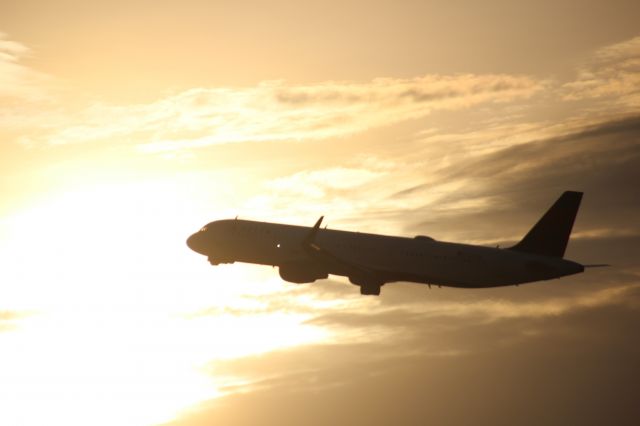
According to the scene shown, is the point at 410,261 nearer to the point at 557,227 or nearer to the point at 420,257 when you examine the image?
the point at 420,257

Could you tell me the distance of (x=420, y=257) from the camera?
73.5m

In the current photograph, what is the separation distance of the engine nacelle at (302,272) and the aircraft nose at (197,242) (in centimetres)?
1173

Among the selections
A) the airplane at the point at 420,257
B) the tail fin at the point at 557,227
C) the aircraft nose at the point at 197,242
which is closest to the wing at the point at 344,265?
the airplane at the point at 420,257

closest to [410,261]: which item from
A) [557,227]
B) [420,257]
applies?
[420,257]

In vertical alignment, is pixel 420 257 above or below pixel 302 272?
below

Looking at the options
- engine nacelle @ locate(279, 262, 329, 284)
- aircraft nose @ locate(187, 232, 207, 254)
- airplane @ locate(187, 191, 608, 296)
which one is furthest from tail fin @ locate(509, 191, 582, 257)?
aircraft nose @ locate(187, 232, 207, 254)

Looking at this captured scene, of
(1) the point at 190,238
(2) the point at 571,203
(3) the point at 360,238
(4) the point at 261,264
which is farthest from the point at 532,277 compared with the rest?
(1) the point at 190,238

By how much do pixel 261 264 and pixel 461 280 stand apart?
2226cm

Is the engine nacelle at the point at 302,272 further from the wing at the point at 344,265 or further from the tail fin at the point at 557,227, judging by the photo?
the tail fin at the point at 557,227

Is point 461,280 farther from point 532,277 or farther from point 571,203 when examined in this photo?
point 571,203

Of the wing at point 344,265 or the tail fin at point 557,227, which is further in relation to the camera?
the tail fin at point 557,227

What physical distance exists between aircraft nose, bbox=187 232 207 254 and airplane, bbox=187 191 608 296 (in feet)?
29.6

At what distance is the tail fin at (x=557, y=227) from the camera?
246 feet

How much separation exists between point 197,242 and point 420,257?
27764 millimetres
